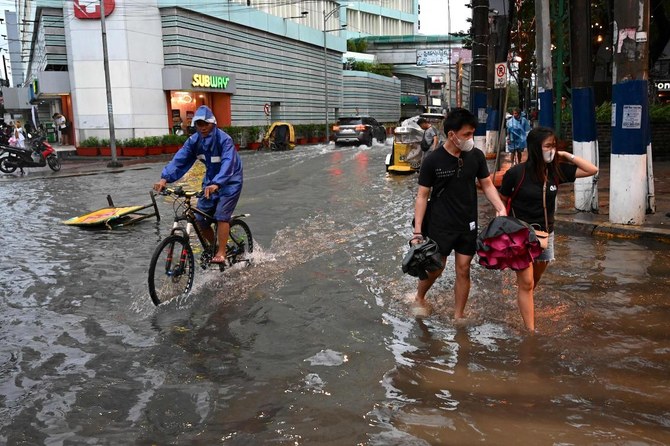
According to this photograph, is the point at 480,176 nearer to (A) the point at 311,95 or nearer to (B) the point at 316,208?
(B) the point at 316,208

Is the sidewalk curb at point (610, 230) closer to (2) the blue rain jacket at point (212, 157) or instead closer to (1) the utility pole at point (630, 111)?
(1) the utility pole at point (630, 111)

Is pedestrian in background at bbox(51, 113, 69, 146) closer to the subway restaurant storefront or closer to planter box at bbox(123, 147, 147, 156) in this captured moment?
the subway restaurant storefront

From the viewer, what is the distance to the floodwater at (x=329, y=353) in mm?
3641

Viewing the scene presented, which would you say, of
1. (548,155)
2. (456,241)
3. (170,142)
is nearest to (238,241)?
(456,241)

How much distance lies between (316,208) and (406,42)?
78.2m

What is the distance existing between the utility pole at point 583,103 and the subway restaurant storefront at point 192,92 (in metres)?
26.2

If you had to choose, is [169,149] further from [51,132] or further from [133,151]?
[51,132]

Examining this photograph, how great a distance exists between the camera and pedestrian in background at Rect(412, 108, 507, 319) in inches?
198

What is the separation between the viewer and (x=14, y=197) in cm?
1482

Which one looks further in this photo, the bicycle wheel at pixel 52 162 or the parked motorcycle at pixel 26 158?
the bicycle wheel at pixel 52 162

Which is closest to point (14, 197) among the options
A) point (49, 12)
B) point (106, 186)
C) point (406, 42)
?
point (106, 186)

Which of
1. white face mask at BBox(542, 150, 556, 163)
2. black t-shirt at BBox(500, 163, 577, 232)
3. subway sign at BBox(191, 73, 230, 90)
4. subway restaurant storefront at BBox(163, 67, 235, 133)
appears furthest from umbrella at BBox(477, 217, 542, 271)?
subway sign at BBox(191, 73, 230, 90)

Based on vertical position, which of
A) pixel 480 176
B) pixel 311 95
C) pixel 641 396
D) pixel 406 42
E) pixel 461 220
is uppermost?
pixel 406 42

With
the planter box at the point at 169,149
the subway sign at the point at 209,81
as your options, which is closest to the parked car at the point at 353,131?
the subway sign at the point at 209,81
